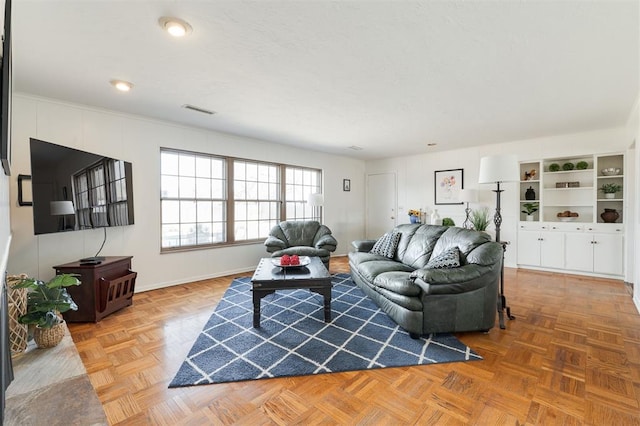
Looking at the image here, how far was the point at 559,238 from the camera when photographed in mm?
4750

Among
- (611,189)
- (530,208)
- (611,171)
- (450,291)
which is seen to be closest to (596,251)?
(611,189)

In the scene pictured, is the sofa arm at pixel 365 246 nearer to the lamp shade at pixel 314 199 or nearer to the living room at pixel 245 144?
the lamp shade at pixel 314 199

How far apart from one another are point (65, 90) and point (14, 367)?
2.63 metres

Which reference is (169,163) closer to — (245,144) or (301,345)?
(245,144)

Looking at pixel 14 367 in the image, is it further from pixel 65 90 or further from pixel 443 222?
pixel 443 222

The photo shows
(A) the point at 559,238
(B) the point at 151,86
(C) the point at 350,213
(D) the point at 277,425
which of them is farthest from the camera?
(C) the point at 350,213

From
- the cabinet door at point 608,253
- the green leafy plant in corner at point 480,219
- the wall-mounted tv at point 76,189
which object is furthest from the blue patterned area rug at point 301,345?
the cabinet door at point 608,253

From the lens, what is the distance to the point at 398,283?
2.58m

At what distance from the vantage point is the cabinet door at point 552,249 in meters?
4.74

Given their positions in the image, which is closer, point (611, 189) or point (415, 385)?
point (415, 385)

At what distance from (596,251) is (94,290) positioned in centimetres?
679

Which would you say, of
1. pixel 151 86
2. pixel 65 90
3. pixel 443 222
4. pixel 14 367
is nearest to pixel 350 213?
pixel 443 222

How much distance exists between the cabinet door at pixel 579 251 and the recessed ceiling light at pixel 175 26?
234 inches

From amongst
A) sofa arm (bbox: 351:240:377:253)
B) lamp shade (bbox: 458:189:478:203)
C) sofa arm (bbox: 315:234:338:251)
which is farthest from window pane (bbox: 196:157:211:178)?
lamp shade (bbox: 458:189:478:203)
